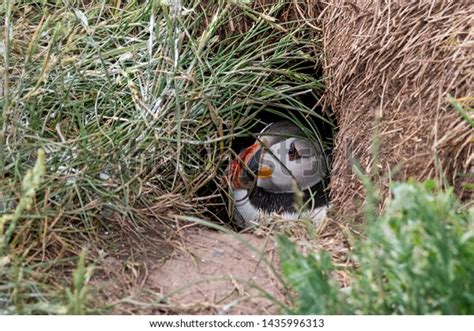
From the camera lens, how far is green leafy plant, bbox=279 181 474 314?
152 cm

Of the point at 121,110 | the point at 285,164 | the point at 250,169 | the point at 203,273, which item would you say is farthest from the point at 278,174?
the point at 203,273

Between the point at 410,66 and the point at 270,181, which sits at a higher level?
the point at 410,66

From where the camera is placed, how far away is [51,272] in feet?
6.83

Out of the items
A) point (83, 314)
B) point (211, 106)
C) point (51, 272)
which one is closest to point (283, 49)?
point (211, 106)

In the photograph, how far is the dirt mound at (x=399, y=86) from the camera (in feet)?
7.40

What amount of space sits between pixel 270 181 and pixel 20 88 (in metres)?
1.29

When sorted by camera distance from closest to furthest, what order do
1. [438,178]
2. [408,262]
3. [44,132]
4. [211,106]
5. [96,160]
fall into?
[408,262] < [438,178] < [96,160] < [44,132] < [211,106]

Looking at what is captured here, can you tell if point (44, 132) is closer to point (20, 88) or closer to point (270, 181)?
point (20, 88)

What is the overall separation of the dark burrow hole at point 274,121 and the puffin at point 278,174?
5 cm

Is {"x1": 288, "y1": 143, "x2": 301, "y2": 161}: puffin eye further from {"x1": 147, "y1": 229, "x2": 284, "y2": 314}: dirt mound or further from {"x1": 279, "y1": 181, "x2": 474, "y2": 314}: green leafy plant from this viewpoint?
{"x1": 279, "y1": 181, "x2": 474, "y2": 314}: green leafy plant

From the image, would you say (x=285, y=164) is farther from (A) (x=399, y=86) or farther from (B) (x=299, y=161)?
(A) (x=399, y=86)

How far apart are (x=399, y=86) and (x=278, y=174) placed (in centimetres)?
104

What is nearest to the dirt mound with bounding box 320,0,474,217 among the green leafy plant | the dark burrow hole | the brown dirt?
the dark burrow hole

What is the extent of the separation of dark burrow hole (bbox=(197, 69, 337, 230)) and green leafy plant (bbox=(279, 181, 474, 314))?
1.30 metres
